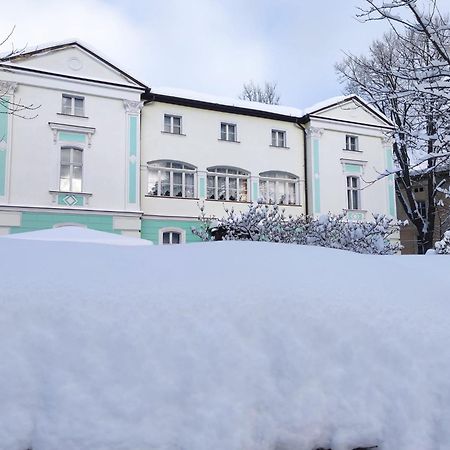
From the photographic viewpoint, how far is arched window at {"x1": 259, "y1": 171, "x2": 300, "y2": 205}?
64.2 feet

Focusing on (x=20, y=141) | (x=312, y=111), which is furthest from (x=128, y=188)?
(x=312, y=111)

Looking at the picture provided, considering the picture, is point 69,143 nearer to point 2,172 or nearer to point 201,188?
point 2,172

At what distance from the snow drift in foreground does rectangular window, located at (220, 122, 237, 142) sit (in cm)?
1725

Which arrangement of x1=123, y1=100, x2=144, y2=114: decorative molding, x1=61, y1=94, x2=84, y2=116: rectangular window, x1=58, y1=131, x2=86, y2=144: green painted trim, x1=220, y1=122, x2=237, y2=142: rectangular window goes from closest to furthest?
x1=58, y1=131, x2=86, y2=144: green painted trim
x1=61, y1=94, x2=84, y2=116: rectangular window
x1=123, y1=100, x2=144, y2=114: decorative molding
x1=220, y1=122, x2=237, y2=142: rectangular window

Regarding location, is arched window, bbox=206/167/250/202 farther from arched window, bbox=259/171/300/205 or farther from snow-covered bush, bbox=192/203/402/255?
snow-covered bush, bbox=192/203/402/255

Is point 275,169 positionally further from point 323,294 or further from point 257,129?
point 323,294

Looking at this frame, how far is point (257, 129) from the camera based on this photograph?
19688mm

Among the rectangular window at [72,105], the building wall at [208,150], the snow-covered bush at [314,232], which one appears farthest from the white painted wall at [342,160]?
the snow-covered bush at [314,232]

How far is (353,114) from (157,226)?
A: 1020 cm

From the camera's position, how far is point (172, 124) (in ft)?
60.0

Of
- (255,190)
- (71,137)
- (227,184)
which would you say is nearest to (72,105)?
(71,137)

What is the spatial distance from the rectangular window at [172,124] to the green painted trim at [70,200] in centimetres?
421

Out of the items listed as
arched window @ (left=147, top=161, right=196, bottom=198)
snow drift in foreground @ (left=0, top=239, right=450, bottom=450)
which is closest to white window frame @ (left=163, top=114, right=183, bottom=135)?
arched window @ (left=147, top=161, right=196, bottom=198)

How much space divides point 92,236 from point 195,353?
6.07m
